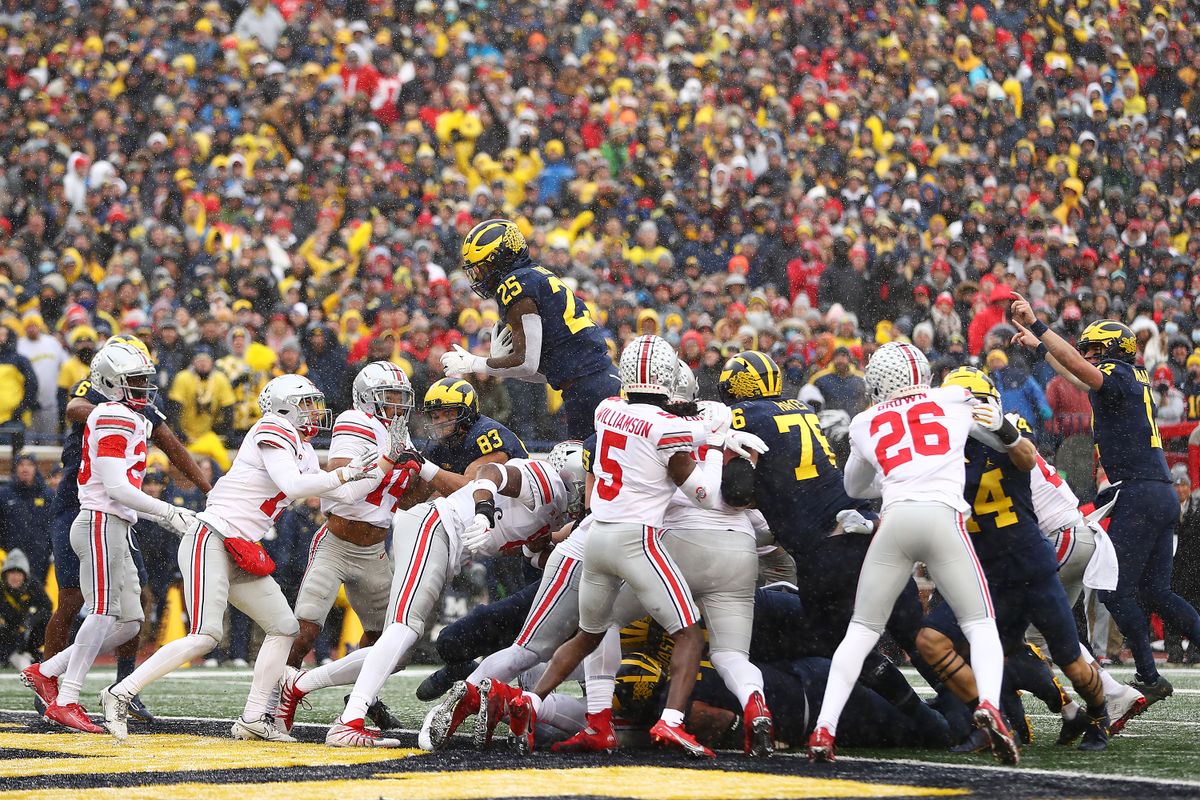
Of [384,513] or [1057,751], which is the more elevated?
[384,513]

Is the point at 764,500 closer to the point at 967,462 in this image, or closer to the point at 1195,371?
the point at 967,462

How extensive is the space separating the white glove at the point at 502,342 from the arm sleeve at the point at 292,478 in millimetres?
1275

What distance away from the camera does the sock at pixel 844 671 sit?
5.83 metres

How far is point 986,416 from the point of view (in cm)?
618

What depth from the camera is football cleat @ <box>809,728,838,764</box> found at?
5750 millimetres

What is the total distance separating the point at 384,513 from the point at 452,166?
9.36 meters

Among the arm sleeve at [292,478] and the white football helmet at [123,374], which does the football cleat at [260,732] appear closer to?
the arm sleeve at [292,478]

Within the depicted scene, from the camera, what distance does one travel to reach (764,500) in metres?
6.74

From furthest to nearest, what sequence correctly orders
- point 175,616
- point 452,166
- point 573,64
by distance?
1. point 573,64
2. point 452,166
3. point 175,616

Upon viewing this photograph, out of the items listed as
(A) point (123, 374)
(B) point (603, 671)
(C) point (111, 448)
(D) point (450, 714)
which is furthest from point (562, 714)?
(A) point (123, 374)

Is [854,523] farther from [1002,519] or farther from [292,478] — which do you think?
[292,478]

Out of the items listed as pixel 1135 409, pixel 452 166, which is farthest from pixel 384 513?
pixel 452 166

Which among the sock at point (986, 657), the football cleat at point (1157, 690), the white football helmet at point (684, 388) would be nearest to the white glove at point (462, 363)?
the white football helmet at point (684, 388)

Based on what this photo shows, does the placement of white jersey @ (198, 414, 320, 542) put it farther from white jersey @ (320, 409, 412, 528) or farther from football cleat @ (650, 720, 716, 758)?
football cleat @ (650, 720, 716, 758)
